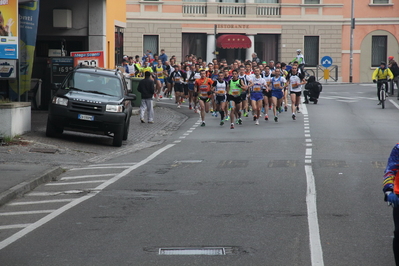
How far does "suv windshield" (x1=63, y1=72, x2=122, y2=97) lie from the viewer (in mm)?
20094

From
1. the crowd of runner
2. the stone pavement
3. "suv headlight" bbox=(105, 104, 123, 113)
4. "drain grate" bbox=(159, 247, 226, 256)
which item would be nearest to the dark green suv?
"suv headlight" bbox=(105, 104, 123, 113)

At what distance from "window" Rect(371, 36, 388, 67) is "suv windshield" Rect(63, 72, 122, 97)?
39766 mm

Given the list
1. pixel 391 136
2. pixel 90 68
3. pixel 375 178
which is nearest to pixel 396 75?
pixel 391 136

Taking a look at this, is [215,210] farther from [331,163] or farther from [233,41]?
[233,41]

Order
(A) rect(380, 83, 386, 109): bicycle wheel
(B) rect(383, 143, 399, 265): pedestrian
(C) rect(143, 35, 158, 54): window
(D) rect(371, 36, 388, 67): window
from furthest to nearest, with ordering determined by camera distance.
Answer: (D) rect(371, 36, 388, 67): window < (C) rect(143, 35, 158, 54): window < (A) rect(380, 83, 386, 109): bicycle wheel < (B) rect(383, 143, 399, 265): pedestrian

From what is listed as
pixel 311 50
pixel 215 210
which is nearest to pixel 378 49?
pixel 311 50

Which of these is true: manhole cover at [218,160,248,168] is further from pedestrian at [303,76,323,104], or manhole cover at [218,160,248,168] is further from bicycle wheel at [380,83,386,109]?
pedestrian at [303,76,323,104]

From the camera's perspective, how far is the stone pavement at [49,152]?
12832 mm

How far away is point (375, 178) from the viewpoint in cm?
1324

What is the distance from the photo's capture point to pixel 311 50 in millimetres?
56562

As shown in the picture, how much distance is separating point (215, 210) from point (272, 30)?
46.9 m

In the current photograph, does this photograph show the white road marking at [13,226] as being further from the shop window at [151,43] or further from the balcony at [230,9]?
the balcony at [230,9]

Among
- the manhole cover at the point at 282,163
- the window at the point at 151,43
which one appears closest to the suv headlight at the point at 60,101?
the manhole cover at the point at 282,163

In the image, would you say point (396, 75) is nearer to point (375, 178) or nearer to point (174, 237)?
point (375, 178)
